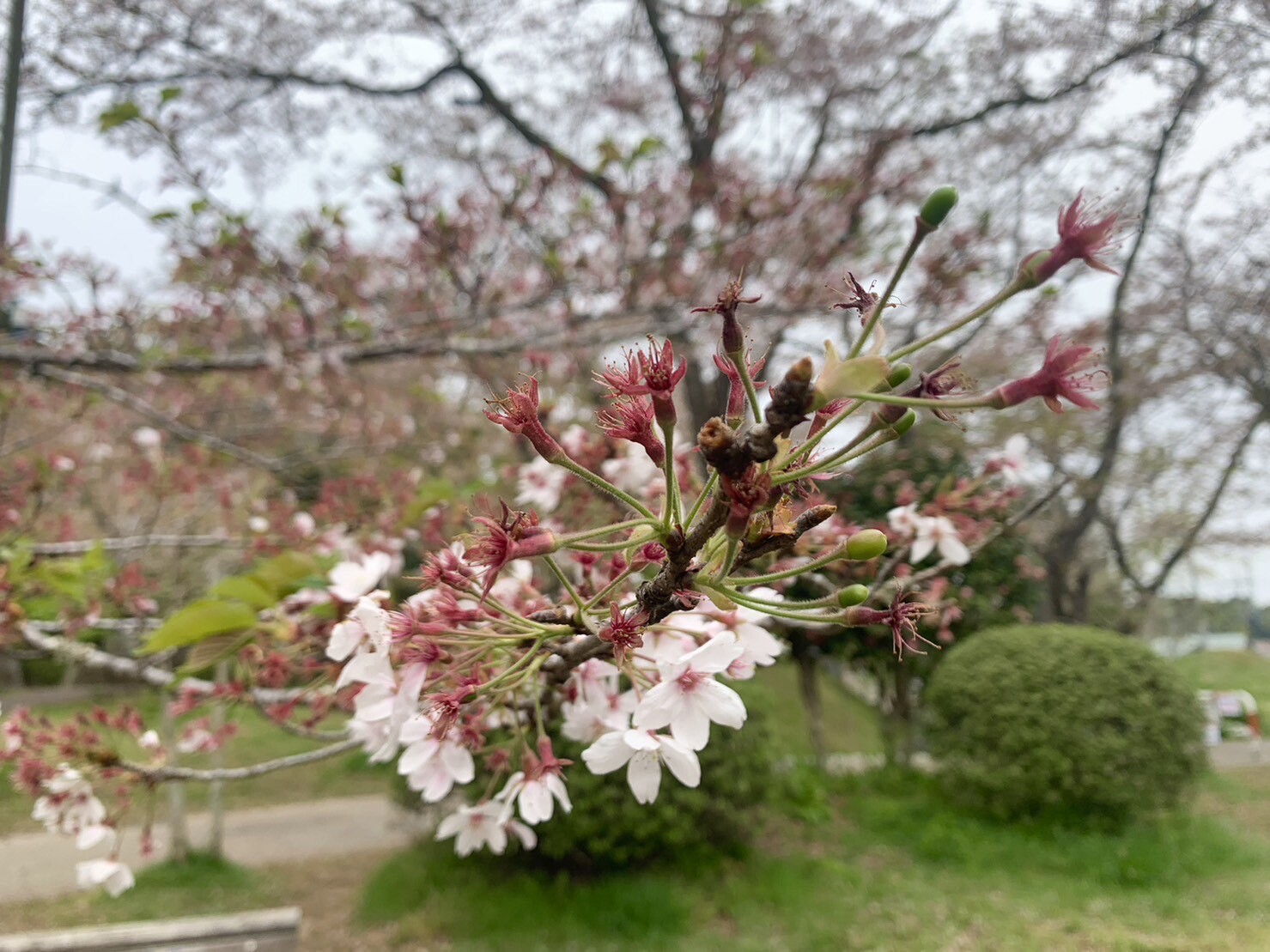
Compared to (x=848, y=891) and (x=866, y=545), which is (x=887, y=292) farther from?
(x=848, y=891)

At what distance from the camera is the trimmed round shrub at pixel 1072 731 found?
191 inches

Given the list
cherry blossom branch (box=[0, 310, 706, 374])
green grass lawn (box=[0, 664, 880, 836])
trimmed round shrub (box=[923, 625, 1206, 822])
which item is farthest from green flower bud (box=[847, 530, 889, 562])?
trimmed round shrub (box=[923, 625, 1206, 822])

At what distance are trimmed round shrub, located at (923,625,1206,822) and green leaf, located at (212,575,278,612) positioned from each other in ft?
16.3

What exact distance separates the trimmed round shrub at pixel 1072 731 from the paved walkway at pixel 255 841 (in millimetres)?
4000

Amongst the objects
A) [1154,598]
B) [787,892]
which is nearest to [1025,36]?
[1154,598]

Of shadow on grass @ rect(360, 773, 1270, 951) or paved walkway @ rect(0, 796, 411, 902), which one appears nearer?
shadow on grass @ rect(360, 773, 1270, 951)

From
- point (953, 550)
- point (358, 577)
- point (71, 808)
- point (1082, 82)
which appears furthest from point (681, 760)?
point (1082, 82)

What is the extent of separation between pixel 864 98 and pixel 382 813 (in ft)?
24.6

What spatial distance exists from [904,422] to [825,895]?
4.36 m

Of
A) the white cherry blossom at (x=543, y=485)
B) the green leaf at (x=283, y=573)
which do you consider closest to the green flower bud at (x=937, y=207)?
the green leaf at (x=283, y=573)

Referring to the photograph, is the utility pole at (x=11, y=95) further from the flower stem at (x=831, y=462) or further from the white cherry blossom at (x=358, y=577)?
the flower stem at (x=831, y=462)

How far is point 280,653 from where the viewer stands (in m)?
1.54

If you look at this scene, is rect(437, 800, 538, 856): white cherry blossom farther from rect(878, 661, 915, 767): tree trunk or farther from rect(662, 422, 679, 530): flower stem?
rect(878, 661, 915, 767): tree trunk

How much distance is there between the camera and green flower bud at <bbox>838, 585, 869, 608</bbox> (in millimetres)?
625
